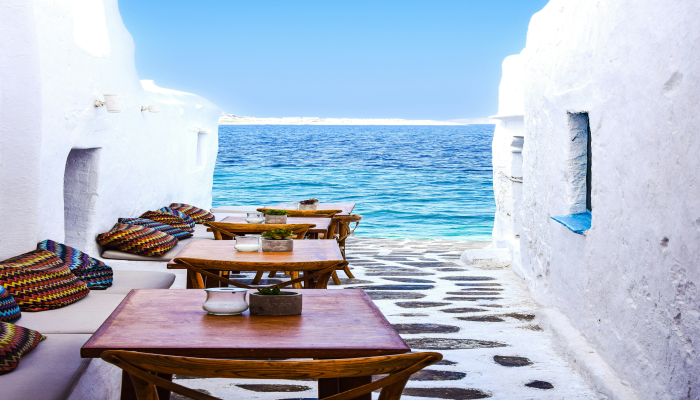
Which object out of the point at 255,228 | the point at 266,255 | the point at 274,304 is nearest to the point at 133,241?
the point at 255,228

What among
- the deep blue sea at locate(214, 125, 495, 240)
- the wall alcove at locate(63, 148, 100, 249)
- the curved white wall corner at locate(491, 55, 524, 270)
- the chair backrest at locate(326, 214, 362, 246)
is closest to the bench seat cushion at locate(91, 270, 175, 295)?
the wall alcove at locate(63, 148, 100, 249)

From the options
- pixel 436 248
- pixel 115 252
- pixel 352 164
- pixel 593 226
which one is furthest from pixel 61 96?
pixel 352 164

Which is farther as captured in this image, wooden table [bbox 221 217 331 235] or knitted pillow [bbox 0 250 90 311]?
wooden table [bbox 221 217 331 235]

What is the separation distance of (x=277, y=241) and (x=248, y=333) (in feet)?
5.75

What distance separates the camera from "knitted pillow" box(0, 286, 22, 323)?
3.09 m

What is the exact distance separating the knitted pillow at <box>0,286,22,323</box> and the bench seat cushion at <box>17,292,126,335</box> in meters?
0.05

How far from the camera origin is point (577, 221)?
4391 mm

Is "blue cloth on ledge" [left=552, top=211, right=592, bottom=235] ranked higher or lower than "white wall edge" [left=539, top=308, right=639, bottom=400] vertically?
higher

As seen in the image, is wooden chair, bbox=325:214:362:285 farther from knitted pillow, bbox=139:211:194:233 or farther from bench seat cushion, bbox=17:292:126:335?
bench seat cushion, bbox=17:292:126:335

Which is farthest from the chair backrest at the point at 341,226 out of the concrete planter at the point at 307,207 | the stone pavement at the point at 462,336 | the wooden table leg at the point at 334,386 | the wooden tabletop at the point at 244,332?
the wooden table leg at the point at 334,386

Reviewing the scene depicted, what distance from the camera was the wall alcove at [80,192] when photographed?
5574mm

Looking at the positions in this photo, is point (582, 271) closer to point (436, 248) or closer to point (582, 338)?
point (582, 338)

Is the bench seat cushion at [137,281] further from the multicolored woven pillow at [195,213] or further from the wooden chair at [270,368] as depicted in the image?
the multicolored woven pillow at [195,213]

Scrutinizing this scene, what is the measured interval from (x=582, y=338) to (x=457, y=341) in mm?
757
